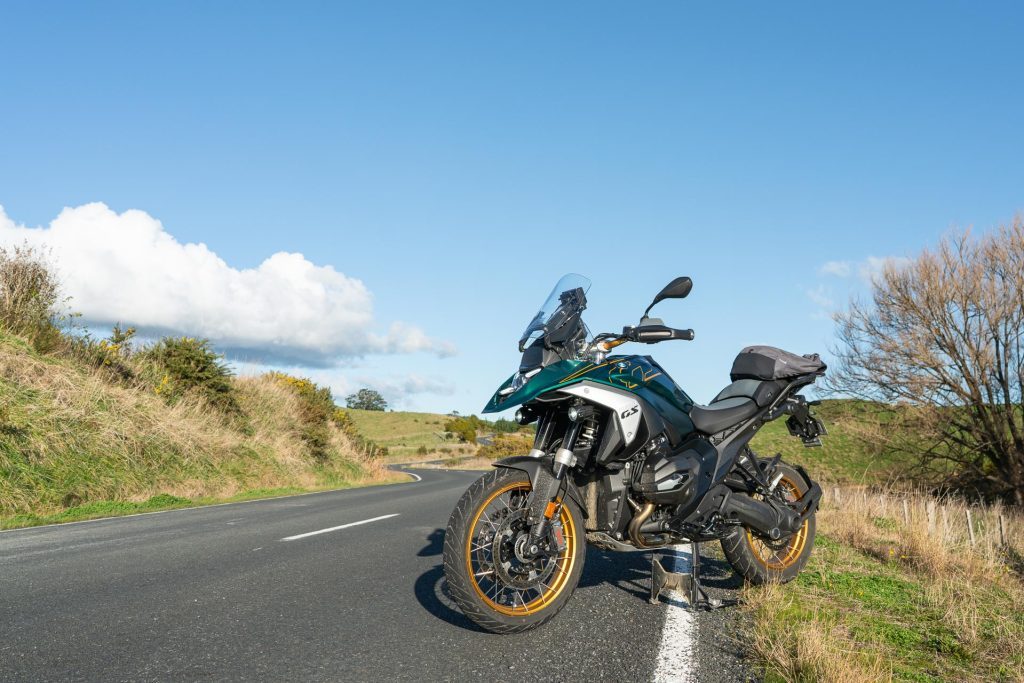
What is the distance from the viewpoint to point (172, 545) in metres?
6.83

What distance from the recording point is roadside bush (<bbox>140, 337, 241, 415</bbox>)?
19.5m

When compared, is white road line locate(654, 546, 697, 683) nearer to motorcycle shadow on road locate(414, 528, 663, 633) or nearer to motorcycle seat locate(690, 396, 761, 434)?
motorcycle shadow on road locate(414, 528, 663, 633)

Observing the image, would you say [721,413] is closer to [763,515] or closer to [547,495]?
[763,515]

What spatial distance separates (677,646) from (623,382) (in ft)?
4.67

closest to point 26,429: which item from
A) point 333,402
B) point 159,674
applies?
point 159,674

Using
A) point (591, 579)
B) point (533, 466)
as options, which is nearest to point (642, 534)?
point (533, 466)

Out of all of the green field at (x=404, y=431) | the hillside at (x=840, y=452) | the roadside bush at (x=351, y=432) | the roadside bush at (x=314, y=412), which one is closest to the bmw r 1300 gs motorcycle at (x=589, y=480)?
the hillside at (x=840, y=452)

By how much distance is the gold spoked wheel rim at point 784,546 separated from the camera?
4.93m

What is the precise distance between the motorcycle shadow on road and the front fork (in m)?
0.65

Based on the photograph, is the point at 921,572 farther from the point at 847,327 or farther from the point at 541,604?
the point at 847,327

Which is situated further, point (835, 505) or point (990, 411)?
point (990, 411)

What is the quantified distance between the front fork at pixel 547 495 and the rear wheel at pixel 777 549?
5.33 feet

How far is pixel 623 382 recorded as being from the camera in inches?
157

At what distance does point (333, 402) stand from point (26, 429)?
1757 cm
